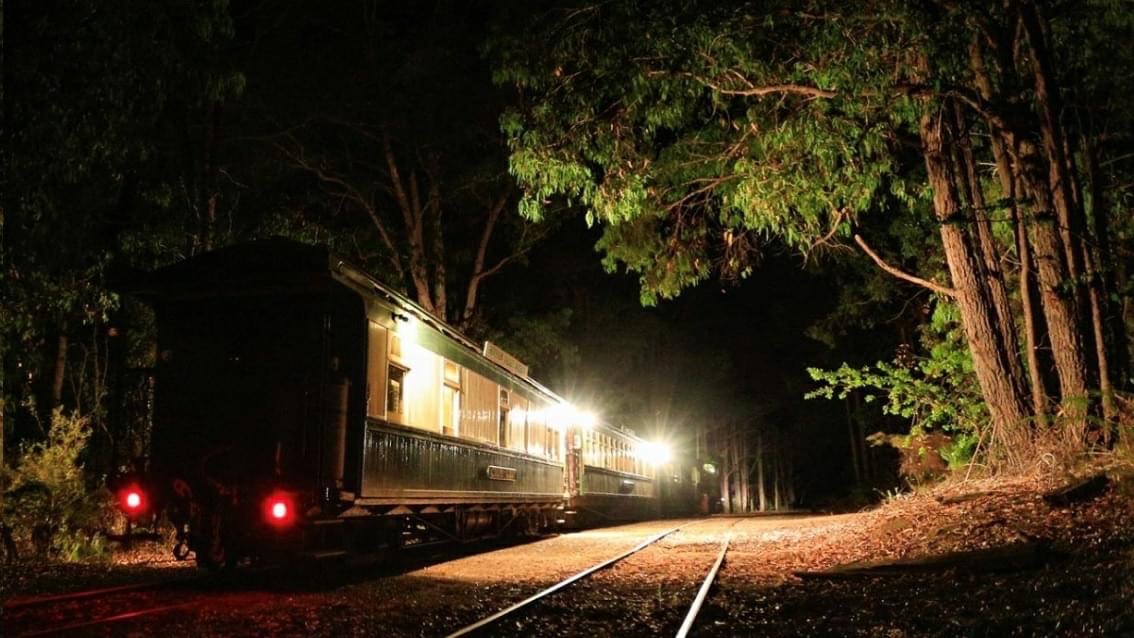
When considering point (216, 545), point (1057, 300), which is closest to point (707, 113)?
point (1057, 300)

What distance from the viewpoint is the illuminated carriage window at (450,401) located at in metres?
A: 11.3

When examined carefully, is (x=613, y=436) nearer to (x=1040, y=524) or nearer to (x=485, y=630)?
(x=1040, y=524)

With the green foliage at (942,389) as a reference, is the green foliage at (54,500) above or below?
below

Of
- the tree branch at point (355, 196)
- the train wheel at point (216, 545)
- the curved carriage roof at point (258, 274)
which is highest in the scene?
the tree branch at point (355, 196)

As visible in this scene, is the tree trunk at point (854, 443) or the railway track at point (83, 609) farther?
the tree trunk at point (854, 443)

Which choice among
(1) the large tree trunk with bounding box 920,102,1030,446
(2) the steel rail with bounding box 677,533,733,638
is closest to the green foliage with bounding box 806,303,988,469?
(1) the large tree trunk with bounding box 920,102,1030,446

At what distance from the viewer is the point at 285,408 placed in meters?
8.84

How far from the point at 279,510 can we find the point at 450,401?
3.69m

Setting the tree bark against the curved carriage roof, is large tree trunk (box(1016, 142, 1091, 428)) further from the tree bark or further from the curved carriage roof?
the curved carriage roof

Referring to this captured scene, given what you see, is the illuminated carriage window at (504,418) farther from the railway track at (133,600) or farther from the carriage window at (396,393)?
the carriage window at (396,393)

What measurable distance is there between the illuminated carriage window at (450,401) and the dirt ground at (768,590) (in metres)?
1.70

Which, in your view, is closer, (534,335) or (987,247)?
(987,247)

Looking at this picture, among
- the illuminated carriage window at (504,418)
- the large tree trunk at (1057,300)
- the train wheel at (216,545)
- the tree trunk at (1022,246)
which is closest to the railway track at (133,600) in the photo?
the train wheel at (216,545)

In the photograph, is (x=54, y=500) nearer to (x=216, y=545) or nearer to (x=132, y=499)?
(x=132, y=499)
